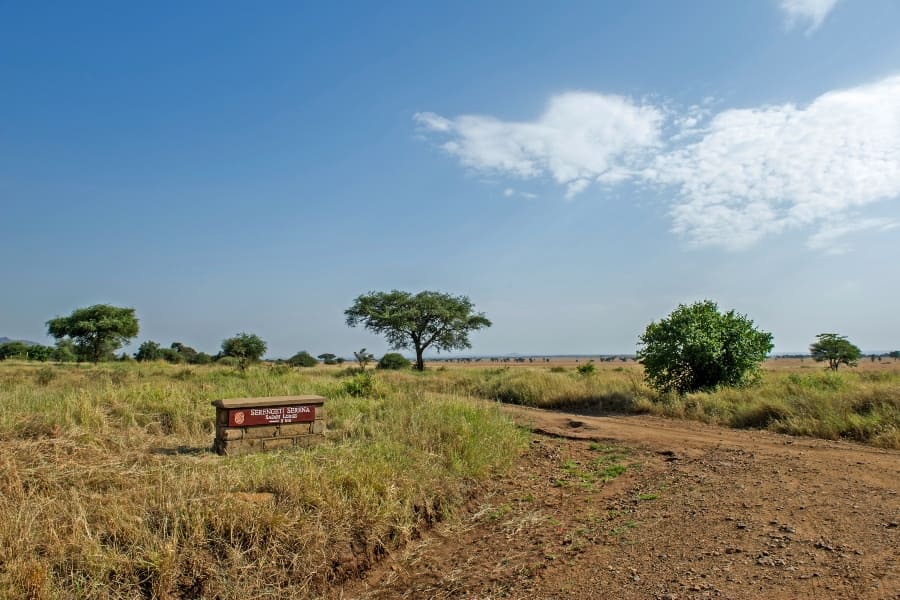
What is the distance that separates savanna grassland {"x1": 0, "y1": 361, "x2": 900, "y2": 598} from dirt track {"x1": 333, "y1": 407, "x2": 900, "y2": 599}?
1.63ft

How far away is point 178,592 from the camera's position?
4.56 meters

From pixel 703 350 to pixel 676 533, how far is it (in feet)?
40.0

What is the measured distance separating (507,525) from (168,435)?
21.0 ft

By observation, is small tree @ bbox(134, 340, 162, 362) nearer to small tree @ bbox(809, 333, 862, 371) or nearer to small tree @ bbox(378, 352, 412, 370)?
small tree @ bbox(378, 352, 412, 370)

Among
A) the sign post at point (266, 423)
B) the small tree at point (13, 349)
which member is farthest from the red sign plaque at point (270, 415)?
the small tree at point (13, 349)

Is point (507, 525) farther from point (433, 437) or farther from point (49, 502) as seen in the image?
point (49, 502)

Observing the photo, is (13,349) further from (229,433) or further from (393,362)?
(229,433)

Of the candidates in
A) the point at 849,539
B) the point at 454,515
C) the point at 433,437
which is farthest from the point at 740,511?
the point at 433,437

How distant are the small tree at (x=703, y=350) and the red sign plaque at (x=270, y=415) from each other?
12351 mm

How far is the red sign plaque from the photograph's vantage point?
8211mm

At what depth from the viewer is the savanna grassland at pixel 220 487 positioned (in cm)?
459

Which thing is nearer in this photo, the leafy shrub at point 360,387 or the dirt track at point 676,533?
the dirt track at point 676,533

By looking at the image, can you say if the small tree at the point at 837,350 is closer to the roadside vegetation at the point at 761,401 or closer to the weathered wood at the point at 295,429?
the roadside vegetation at the point at 761,401

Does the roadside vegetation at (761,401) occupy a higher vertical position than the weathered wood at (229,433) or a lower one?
lower
